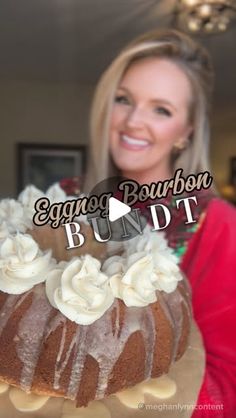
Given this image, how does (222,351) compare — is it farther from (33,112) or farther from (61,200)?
(33,112)

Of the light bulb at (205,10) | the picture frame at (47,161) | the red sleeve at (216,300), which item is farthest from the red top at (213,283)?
the picture frame at (47,161)

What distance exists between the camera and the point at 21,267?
1.45 feet

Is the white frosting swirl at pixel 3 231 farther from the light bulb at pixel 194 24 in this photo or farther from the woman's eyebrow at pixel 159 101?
the light bulb at pixel 194 24

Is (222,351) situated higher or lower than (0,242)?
lower

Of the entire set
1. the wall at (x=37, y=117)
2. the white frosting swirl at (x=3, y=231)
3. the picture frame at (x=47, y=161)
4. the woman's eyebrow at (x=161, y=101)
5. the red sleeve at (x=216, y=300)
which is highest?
the woman's eyebrow at (x=161, y=101)

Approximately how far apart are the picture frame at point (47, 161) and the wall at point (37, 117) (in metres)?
0.04

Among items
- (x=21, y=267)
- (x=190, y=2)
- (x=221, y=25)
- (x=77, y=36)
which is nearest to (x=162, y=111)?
(x=21, y=267)

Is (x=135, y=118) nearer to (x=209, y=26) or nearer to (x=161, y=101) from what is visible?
(x=161, y=101)

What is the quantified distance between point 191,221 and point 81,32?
1353 millimetres

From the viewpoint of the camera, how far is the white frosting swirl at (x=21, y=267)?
44 cm

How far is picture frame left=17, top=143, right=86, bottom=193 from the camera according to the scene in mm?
2666

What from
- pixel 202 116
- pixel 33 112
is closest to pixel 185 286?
pixel 202 116

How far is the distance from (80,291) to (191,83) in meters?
0.42

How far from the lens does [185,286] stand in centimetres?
54
